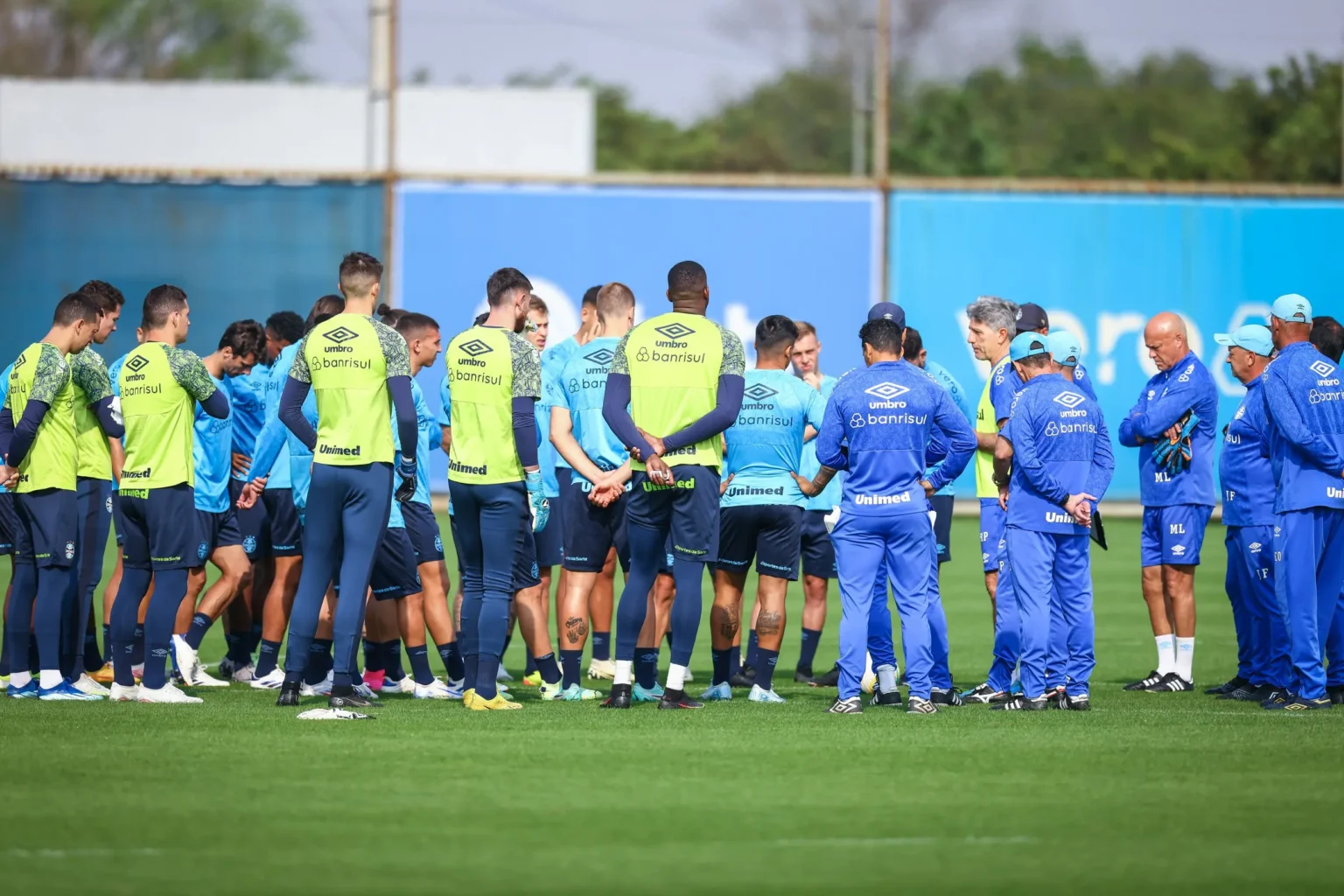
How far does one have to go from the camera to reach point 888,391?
967 centimetres

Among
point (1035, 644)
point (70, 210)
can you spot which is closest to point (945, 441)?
point (1035, 644)

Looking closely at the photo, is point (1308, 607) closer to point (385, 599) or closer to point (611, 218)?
point (385, 599)

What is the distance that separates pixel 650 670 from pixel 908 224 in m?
15.5

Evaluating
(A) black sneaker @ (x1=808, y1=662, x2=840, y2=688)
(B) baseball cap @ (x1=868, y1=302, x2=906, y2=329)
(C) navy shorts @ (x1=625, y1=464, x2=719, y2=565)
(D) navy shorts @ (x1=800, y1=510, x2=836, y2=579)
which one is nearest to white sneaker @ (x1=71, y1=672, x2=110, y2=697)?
(C) navy shorts @ (x1=625, y1=464, x2=719, y2=565)

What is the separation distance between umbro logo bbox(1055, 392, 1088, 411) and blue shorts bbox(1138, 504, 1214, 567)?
185 centimetres

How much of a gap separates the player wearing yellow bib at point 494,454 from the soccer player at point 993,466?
2651mm

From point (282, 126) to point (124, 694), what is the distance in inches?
1198

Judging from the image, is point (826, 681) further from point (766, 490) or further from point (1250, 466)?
point (1250, 466)

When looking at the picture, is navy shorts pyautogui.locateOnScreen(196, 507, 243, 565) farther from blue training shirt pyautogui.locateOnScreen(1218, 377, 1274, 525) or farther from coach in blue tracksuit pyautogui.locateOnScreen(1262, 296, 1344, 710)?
coach in blue tracksuit pyautogui.locateOnScreen(1262, 296, 1344, 710)

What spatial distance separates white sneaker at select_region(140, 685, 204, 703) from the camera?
32.3ft

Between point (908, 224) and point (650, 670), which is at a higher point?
point (908, 224)

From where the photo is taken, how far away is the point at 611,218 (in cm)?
2441

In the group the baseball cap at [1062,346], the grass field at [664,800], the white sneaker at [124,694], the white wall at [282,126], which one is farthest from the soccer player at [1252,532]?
the white wall at [282,126]

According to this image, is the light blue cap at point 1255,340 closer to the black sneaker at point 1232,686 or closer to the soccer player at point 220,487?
the black sneaker at point 1232,686
